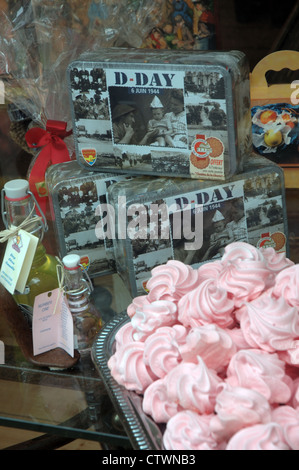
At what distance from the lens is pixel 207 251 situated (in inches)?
47.3

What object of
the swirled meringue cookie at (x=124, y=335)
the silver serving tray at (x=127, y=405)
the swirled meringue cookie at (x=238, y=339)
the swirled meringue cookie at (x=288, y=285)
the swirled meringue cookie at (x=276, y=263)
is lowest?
the silver serving tray at (x=127, y=405)

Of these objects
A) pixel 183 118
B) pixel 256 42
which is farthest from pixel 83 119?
pixel 256 42

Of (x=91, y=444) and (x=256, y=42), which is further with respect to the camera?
(x=256, y=42)

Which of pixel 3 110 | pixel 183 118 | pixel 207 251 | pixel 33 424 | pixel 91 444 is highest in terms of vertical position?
pixel 183 118

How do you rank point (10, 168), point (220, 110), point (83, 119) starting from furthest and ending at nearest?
1. point (10, 168)
2. point (83, 119)
3. point (220, 110)

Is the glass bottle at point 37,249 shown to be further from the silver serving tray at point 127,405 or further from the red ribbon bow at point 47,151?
the red ribbon bow at point 47,151

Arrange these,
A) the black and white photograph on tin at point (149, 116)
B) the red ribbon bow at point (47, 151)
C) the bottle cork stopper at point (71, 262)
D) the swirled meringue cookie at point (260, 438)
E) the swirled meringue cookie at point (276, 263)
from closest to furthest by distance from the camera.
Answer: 1. the swirled meringue cookie at point (260, 438)
2. the swirled meringue cookie at point (276, 263)
3. the bottle cork stopper at point (71, 262)
4. the black and white photograph on tin at point (149, 116)
5. the red ribbon bow at point (47, 151)

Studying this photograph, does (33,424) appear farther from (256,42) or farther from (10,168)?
(256,42)

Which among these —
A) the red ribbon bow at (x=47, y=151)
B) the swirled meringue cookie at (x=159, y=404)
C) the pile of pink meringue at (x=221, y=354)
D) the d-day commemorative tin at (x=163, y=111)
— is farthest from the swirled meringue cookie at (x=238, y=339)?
the red ribbon bow at (x=47, y=151)

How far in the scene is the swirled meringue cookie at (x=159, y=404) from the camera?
763mm

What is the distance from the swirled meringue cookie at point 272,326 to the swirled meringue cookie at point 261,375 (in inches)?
0.8
